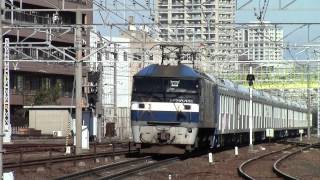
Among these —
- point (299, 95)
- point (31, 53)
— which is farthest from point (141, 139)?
point (299, 95)

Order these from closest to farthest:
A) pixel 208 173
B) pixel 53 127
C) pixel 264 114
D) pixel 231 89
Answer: pixel 208 173, pixel 231 89, pixel 264 114, pixel 53 127

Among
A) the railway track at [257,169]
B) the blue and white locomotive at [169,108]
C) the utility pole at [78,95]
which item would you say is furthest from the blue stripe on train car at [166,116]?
the utility pole at [78,95]

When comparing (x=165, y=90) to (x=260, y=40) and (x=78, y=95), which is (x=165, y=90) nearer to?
(x=78, y=95)

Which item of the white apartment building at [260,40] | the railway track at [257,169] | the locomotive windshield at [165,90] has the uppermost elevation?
the white apartment building at [260,40]

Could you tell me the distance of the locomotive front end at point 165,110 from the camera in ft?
82.1

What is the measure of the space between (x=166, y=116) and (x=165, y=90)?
102 centimetres

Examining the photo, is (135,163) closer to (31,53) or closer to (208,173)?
(208,173)

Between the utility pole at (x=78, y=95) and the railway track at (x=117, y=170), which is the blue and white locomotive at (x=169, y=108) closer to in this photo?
the railway track at (x=117, y=170)

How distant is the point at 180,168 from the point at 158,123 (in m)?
2.36

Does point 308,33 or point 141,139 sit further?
point 308,33

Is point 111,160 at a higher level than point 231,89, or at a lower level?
lower

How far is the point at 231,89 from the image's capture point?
35250mm

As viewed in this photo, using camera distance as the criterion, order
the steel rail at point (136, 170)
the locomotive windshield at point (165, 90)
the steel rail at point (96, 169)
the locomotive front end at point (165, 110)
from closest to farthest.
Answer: the steel rail at point (96, 169) < the steel rail at point (136, 170) < the locomotive front end at point (165, 110) < the locomotive windshield at point (165, 90)

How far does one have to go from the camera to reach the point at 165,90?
1002 inches
